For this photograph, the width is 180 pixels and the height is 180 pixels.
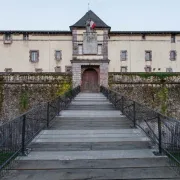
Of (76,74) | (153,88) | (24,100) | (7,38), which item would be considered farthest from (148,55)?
(7,38)

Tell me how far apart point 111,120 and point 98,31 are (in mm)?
20768

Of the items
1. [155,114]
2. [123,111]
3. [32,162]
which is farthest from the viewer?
[123,111]

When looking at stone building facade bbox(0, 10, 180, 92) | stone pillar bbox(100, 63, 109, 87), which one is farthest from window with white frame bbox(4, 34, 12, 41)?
stone pillar bbox(100, 63, 109, 87)

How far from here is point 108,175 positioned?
185 inches

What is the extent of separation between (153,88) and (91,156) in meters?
19.4

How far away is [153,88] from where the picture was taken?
79.3ft

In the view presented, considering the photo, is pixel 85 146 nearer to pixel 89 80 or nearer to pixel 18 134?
pixel 18 134

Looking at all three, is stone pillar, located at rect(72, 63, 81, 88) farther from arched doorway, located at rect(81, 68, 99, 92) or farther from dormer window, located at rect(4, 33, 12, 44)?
dormer window, located at rect(4, 33, 12, 44)

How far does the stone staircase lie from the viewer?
4.74m

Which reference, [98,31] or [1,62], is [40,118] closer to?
[98,31]

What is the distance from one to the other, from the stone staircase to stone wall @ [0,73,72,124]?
1482 centimetres

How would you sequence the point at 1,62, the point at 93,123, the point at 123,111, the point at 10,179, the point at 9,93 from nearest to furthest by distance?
the point at 10,179, the point at 93,123, the point at 123,111, the point at 9,93, the point at 1,62

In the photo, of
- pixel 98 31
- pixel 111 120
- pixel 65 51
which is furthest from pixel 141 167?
pixel 65 51

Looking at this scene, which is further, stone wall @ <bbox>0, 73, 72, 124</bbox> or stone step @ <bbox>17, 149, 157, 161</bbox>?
stone wall @ <bbox>0, 73, 72, 124</bbox>
